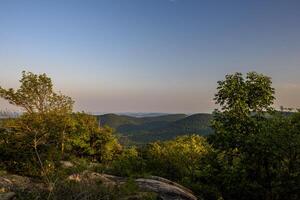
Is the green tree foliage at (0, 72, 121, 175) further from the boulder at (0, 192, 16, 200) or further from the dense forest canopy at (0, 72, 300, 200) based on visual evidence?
the boulder at (0, 192, 16, 200)

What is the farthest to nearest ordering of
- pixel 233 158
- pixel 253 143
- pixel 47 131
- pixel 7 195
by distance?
pixel 47 131, pixel 233 158, pixel 253 143, pixel 7 195

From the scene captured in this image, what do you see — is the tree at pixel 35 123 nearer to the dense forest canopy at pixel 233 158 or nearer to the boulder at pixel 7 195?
the dense forest canopy at pixel 233 158

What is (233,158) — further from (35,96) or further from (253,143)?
(35,96)

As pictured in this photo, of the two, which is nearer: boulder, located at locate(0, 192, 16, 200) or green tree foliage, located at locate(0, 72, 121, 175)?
boulder, located at locate(0, 192, 16, 200)

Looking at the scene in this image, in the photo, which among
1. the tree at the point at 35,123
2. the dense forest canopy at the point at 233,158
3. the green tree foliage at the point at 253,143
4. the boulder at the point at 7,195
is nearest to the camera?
the boulder at the point at 7,195

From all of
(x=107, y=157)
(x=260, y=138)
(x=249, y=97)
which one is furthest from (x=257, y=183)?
(x=107, y=157)

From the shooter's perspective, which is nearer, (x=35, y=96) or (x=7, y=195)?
(x=7, y=195)

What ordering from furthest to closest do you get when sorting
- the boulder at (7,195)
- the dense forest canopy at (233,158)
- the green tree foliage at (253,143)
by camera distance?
the green tree foliage at (253,143) < the dense forest canopy at (233,158) < the boulder at (7,195)

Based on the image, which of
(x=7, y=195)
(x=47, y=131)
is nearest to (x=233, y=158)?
(x=7, y=195)

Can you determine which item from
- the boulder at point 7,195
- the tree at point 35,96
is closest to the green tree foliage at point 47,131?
the tree at point 35,96

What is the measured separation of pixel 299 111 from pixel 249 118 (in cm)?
407

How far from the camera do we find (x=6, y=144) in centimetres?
4147

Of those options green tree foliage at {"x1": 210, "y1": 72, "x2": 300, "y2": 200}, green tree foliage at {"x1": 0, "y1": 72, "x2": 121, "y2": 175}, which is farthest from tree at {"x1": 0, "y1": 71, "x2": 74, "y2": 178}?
green tree foliage at {"x1": 210, "y1": 72, "x2": 300, "y2": 200}

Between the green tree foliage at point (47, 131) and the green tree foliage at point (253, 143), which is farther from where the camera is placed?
the green tree foliage at point (47, 131)
